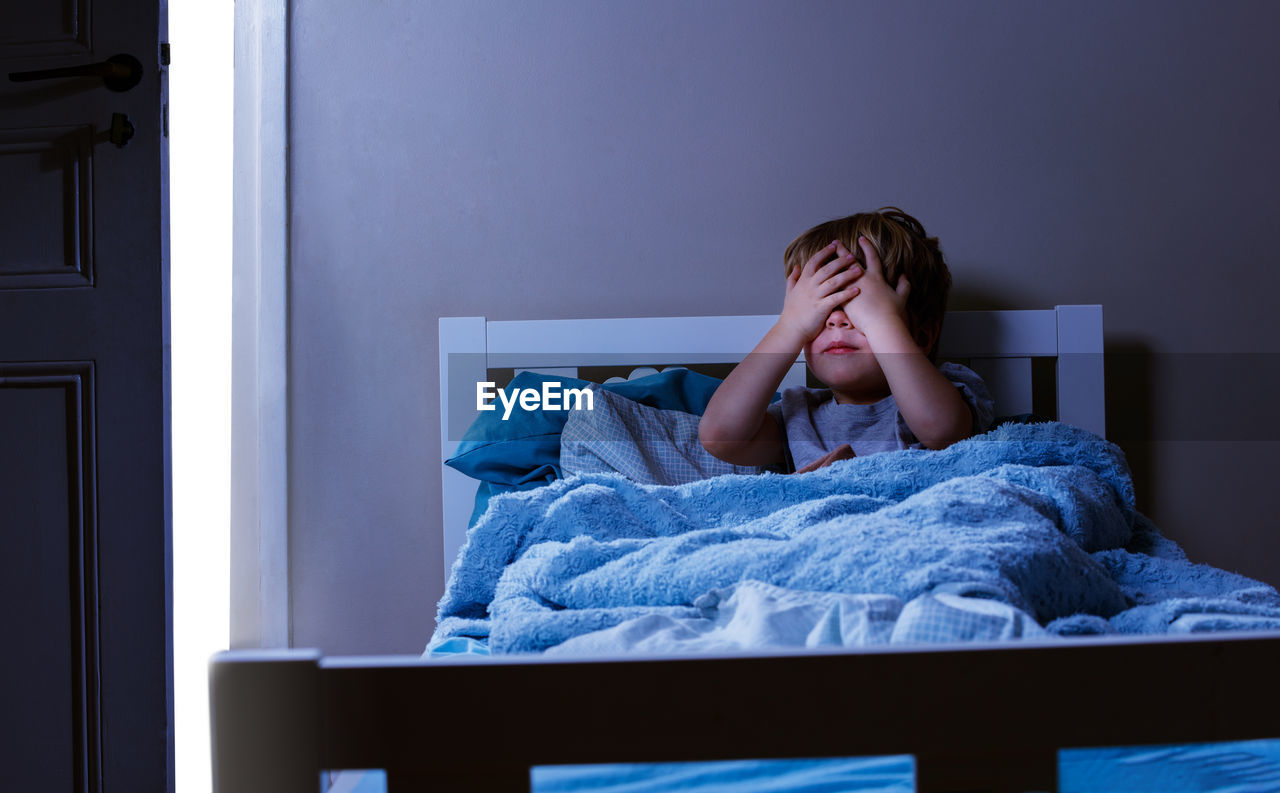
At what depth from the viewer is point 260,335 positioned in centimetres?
→ 127

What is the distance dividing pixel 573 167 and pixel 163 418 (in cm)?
71

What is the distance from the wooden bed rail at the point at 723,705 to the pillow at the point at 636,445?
2.18ft

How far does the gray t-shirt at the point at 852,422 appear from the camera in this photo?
101 cm

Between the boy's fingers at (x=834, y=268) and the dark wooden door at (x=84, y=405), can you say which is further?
the dark wooden door at (x=84, y=405)

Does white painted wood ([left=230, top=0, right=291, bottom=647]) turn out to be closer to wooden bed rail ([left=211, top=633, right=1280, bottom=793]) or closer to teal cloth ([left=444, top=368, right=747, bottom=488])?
teal cloth ([left=444, top=368, right=747, bottom=488])

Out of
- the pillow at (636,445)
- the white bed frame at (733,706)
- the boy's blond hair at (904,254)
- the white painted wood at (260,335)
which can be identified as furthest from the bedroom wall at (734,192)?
the white bed frame at (733,706)

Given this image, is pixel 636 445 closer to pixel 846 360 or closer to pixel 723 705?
pixel 846 360

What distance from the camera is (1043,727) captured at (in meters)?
0.31

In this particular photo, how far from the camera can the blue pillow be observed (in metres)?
1.06

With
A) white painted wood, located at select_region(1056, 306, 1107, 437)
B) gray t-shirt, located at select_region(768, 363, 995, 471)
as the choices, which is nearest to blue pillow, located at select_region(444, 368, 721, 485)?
gray t-shirt, located at select_region(768, 363, 995, 471)

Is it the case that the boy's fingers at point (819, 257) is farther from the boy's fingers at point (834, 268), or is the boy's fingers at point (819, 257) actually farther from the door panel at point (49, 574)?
the door panel at point (49, 574)

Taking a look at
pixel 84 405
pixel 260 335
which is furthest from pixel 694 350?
pixel 84 405

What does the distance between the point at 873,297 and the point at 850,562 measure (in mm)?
570

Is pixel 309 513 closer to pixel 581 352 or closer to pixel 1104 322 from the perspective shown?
pixel 581 352
